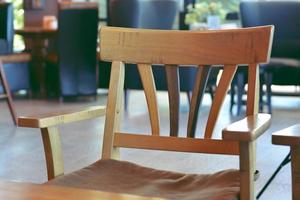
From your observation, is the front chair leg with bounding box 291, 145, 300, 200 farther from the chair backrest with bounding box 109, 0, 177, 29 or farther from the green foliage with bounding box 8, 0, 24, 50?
the green foliage with bounding box 8, 0, 24, 50

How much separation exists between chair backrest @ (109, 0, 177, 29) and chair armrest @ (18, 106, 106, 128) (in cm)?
412

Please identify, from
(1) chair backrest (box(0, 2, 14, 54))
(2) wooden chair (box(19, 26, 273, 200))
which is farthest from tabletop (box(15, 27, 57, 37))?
(2) wooden chair (box(19, 26, 273, 200))

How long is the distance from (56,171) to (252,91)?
25.8 inches

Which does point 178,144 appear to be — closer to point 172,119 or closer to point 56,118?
point 172,119

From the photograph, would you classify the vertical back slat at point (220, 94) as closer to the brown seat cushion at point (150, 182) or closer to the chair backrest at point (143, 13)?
the brown seat cushion at point (150, 182)

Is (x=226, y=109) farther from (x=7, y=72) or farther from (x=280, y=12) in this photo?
(x=7, y=72)

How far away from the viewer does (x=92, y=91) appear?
23.2 ft

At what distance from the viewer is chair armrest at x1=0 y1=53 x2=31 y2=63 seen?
21.7 ft

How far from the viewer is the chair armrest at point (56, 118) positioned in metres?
1.83

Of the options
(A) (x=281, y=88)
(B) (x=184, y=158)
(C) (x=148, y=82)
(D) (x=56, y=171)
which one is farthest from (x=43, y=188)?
(A) (x=281, y=88)

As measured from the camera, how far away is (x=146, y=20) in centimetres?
670

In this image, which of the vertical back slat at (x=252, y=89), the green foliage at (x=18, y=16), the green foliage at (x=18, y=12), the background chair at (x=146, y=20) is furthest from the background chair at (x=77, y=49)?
the vertical back slat at (x=252, y=89)

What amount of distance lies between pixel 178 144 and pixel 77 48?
4.98m

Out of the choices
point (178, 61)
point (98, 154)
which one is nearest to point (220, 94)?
point (178, 61)
